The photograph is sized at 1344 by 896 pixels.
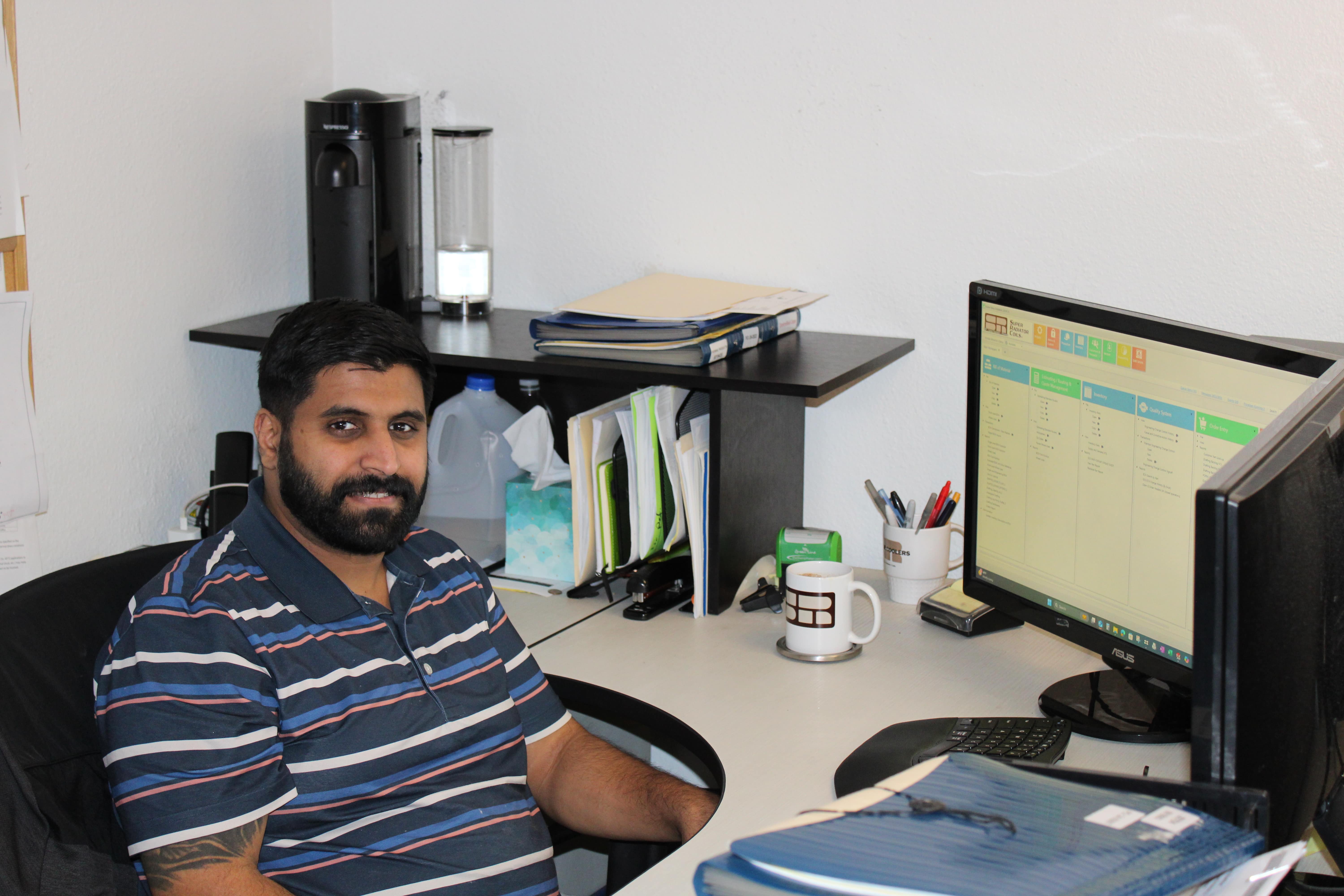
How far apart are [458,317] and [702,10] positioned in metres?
0.63

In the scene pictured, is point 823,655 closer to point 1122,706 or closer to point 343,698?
point 1122,706

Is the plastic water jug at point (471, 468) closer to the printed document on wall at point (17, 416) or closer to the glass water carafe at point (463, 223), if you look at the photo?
the glass water carafe at point (463, 223)

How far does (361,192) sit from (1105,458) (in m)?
1.20

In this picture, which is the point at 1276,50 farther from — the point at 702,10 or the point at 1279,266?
the point at 702,10

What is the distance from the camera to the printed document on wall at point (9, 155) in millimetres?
1557

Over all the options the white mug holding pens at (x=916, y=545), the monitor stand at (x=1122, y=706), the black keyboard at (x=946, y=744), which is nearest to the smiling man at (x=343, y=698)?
the black keyboard at (x=946, y=744)

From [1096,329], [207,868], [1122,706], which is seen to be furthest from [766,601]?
[207,868]

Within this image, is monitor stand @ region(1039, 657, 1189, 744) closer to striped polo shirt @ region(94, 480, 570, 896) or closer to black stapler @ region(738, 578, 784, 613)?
black stapler @ region(738, 578, 784, 613)

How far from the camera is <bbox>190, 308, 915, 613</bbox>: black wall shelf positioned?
167cm

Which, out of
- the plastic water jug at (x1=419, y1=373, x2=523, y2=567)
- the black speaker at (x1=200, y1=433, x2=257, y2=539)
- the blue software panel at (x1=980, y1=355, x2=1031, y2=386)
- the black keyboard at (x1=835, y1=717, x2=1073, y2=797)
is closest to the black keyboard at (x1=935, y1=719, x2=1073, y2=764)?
the black keyboard at (x1=835, y1=717, x2=1073, y2=797)

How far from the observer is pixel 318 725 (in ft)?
3.99

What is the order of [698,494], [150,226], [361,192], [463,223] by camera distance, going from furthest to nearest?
[463,223] → [361,192] → [150,226] → [698,494]

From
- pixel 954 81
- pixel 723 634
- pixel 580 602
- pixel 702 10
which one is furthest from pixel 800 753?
pixel 702 10

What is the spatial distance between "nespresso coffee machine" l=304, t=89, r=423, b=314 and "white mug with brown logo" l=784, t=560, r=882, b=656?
84 centimetres
